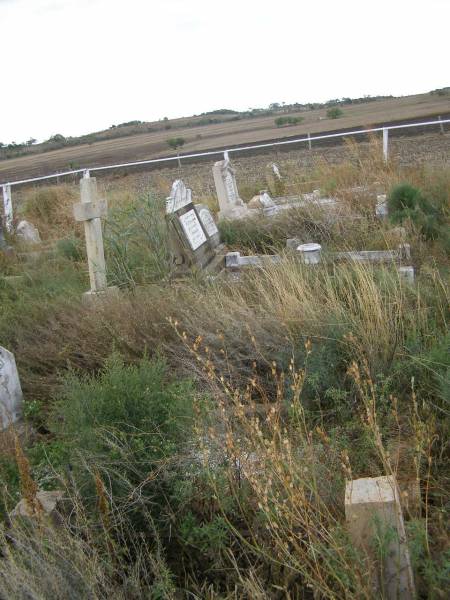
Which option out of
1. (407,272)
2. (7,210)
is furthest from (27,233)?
(407,272)

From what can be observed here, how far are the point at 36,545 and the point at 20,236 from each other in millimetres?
8602

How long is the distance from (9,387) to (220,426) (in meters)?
1.72

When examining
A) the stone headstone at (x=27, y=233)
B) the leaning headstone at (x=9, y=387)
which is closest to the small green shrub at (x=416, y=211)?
the leaning headstone at (x=9, y=387)

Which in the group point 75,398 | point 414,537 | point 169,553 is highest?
point 75,398

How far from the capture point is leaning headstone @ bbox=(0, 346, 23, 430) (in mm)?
4195

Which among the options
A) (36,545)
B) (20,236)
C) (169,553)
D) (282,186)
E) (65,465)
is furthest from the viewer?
(282,186)

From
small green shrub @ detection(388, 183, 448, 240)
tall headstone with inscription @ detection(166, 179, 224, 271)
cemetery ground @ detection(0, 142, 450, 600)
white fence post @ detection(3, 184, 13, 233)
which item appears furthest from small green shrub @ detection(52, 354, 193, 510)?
white fence post @ detection(3, 184, 13, 233)

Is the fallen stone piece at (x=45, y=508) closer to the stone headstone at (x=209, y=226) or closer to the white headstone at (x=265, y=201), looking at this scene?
the stone headstone at (x=209, y=226)

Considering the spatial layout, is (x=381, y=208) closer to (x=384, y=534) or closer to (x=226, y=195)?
(x=226, y=195)

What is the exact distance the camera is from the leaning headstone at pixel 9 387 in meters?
4.20

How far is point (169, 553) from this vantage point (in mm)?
2826

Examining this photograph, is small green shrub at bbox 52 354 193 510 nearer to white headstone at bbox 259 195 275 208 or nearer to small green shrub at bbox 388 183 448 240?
small green shrub at bbox 388 183 448 240

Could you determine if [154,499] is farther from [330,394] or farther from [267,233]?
[267,233]

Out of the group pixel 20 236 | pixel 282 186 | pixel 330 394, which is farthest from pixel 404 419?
pixel 282 186
